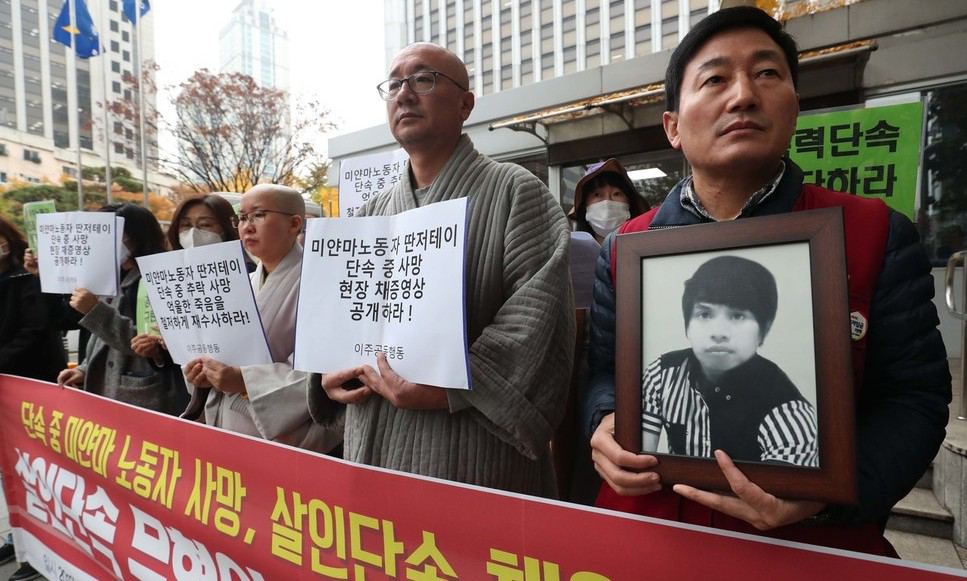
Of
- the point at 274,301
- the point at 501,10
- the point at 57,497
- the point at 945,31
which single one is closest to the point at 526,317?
the point at 274,301

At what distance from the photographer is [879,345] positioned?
88cm

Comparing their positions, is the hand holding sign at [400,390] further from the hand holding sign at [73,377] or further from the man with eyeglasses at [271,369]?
the hand holding sign at [73,377]

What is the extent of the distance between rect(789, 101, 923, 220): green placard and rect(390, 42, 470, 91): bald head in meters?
2.04

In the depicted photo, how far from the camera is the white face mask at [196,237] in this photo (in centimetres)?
253

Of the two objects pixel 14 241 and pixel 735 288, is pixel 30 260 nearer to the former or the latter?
pixel 14 241

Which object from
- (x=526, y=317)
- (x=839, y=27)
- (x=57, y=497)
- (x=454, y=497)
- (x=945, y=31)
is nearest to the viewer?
(x=454, y=497)

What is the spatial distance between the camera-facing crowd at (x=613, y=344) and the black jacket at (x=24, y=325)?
3.33ft

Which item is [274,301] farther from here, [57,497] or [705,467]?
[705,467]

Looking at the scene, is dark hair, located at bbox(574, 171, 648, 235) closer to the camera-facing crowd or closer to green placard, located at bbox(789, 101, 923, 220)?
green placard, located at bbox(789, 101, 923, 220)

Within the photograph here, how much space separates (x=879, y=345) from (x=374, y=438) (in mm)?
1114

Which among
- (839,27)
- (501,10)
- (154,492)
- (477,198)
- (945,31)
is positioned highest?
(501,10)

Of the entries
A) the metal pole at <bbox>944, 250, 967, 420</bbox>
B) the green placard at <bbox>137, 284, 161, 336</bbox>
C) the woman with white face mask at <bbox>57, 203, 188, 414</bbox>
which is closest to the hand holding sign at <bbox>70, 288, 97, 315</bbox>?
the woman with white face mask at <bbox>57, 203, 188, 414</bbox>

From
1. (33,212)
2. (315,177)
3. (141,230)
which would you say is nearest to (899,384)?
(141,230)

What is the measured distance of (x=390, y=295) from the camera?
4.09ft
